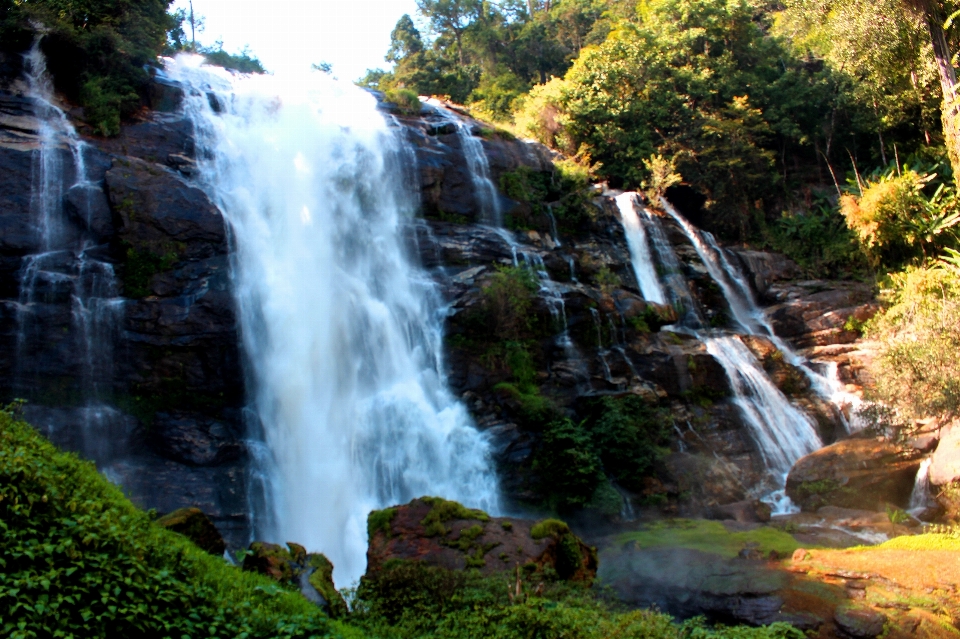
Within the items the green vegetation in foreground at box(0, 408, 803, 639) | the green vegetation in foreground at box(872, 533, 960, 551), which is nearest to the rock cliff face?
the green vegetation in foreground at box(872, 533, 960, 551)

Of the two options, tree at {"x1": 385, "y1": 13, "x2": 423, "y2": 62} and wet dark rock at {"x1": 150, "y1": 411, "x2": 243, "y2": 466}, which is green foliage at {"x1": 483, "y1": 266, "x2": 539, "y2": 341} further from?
tree at {"x1": 385, "y1": 13, "x2": 423, "y2": 62}

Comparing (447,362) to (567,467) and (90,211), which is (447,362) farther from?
(90,211)

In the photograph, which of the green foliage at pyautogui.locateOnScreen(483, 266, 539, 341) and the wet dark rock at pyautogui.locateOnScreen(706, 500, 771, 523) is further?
the green foliage at pyautogui.locateOnScreen(483, 266, 539, 341)

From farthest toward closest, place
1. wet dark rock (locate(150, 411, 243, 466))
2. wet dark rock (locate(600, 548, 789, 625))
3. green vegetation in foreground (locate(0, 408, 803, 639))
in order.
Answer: wet dark rock (locate(150, 411, 243, 466))
wet dark rock (locate(600, 548, 789, 625))
green vegetation in foreground (locate(0, 408, 803, 639))

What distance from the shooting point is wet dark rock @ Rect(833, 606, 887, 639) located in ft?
26.3

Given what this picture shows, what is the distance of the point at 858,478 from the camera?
1422 centimetres

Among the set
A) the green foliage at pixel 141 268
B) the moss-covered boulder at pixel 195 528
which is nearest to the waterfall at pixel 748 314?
the moss-covered boulder at pixel 195 528

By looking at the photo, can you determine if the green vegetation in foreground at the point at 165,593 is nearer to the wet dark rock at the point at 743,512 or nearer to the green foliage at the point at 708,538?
the green foliage at the point at 708,538

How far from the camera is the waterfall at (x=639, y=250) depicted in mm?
22578

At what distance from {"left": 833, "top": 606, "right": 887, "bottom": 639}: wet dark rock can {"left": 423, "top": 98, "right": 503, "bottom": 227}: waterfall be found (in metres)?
15.9

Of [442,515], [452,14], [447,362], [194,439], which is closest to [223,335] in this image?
[194,439]

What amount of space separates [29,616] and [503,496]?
1066cm

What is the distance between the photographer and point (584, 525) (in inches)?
550

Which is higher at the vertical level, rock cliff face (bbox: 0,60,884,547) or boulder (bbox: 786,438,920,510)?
rock cliff face (bbox: 0,60,884,547)
